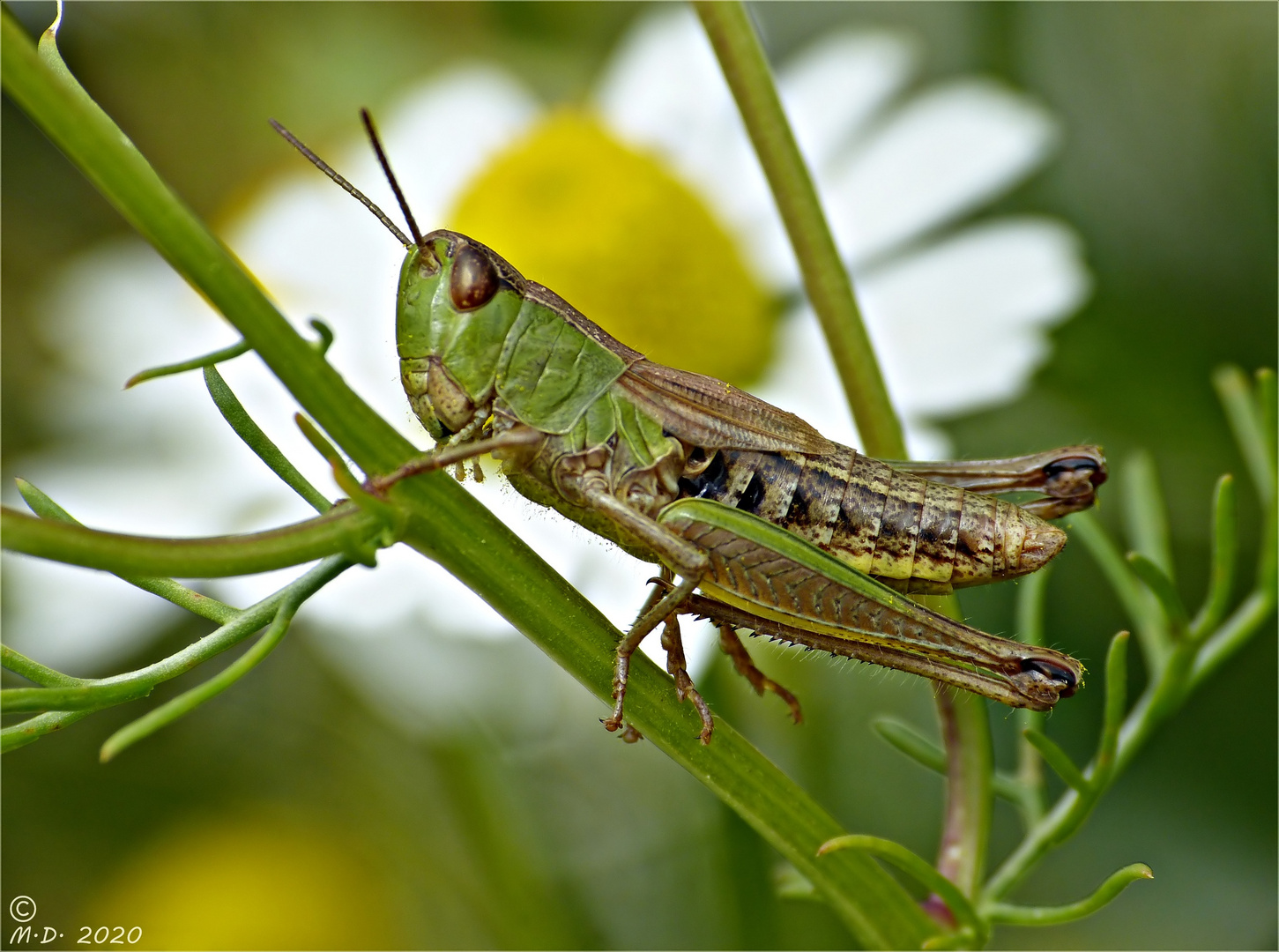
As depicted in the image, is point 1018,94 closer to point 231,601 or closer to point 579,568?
point 579,568

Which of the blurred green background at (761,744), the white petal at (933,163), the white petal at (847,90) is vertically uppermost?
the white petal at (847,90)

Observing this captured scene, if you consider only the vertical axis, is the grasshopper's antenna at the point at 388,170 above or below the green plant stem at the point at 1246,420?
above

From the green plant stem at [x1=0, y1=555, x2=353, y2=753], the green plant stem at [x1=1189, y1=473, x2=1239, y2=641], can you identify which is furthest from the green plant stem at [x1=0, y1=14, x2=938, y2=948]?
the green plant stem at [x1=1189, y1=473, x2=1239, y2=641]

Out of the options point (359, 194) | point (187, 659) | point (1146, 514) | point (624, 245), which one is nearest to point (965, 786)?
point (1146, 514)

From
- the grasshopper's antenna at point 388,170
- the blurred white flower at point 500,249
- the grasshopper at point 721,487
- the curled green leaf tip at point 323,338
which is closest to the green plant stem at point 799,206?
the grasshopper at point 721,487

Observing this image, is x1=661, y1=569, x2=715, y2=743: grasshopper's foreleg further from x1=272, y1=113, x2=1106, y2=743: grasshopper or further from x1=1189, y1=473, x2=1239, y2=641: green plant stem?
x1=1189, y1=473, x2=1239, y2=641: green plant stem

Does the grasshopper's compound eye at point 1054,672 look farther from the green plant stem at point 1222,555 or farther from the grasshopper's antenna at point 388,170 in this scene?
the grasshopper's antenna at point 388,170
